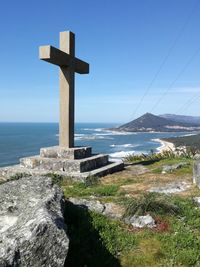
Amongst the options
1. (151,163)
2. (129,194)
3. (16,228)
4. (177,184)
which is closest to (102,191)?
(129,194)

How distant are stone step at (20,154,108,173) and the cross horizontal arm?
316 cm

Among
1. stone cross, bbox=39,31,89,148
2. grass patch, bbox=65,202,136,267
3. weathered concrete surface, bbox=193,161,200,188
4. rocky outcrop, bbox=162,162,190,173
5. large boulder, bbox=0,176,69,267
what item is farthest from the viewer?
stone cross, bbox=39,31,89,148

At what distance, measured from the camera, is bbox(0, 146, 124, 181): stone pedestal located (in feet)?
38.3

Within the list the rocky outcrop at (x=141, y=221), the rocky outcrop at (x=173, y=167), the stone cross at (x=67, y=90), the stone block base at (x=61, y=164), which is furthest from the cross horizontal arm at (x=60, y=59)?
the rocky outcrop at (x=141, y=221)

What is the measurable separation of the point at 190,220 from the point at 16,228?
11.1 feet

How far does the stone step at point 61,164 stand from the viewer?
11.7 m

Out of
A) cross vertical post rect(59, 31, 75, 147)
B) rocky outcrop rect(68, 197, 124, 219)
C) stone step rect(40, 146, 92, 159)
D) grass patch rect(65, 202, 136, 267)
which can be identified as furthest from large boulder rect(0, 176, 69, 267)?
cross vertical post rect(59, 31, 75, 147)

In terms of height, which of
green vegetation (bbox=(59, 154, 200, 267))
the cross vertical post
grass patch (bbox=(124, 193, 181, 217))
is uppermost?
the cross vertical post

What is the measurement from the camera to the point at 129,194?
8781 millimetres

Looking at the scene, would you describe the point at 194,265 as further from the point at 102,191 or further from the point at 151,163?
the point at 151,163

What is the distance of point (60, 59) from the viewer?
40.6 feet

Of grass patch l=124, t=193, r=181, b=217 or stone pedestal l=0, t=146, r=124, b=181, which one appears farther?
stone pedestal l=0, t=146, r=124, b=181

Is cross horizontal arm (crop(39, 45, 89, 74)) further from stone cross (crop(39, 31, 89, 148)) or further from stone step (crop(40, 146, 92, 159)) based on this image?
stone step (crop(40, 146, 92, 159))

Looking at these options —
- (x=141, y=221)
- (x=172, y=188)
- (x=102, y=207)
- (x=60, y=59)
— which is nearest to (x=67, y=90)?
(x=60, y=59)
